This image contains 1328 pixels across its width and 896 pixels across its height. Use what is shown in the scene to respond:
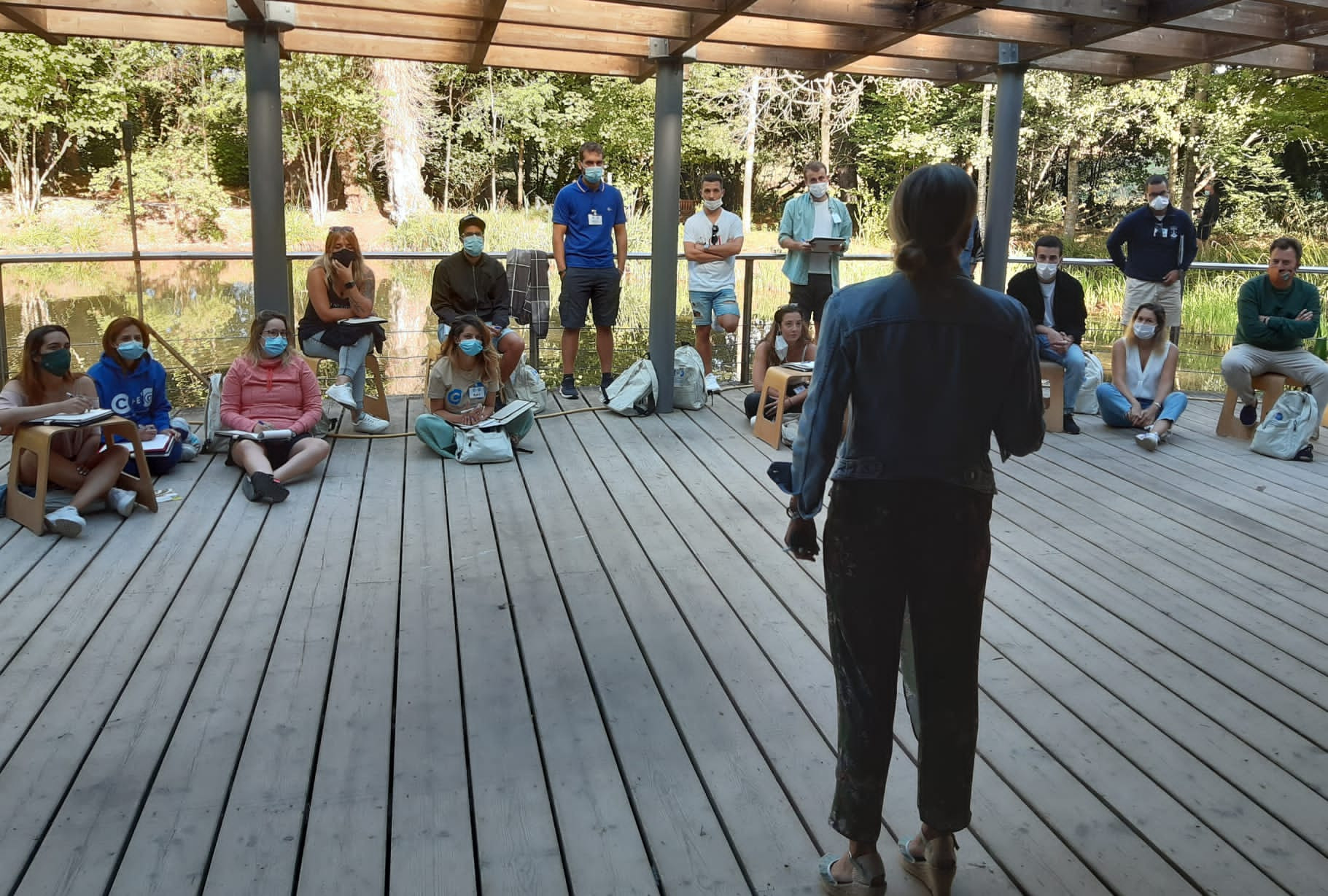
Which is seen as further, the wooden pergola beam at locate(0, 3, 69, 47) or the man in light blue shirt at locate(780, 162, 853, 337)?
the man in light blue shirt at locate(780, 162, 853, 337)

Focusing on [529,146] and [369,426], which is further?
[529,146]

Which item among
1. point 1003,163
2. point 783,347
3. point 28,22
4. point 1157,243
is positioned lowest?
point 783,347

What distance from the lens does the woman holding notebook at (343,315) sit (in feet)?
20.1

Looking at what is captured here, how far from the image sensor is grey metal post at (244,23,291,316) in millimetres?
5750

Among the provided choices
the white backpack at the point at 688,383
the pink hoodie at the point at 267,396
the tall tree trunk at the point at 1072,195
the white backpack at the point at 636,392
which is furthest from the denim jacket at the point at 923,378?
the tall tree trunk at the point at 1072,195

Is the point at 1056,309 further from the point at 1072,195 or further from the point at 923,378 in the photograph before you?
the point at 1072,195

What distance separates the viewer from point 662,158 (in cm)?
652

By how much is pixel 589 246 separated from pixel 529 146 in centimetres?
1756

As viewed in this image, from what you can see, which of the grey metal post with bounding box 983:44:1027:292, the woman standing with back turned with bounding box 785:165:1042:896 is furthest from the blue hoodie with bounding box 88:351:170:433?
the grey metal post with bounding box 983:44:1027:292

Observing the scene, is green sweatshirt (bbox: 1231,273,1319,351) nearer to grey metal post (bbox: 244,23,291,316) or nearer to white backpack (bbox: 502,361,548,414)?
white backpack (bbox: 502,361,548,414)

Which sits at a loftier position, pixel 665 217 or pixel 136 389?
pixel 665 217

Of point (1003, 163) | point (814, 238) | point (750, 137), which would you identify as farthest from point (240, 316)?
point (750, 137)

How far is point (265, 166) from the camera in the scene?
5879 mm

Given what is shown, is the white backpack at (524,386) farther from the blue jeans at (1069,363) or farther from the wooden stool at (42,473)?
the blue jeans at (1069,363)
